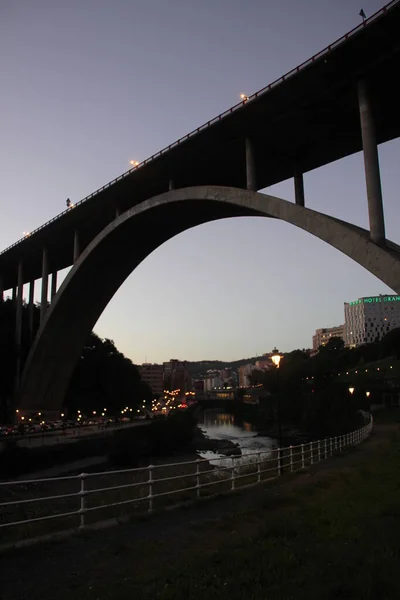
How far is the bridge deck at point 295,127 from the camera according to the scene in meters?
18.5

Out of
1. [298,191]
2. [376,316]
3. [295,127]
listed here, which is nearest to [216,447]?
[298,191]

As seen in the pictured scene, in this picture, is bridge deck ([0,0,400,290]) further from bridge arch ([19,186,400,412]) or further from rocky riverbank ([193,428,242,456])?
rocky riverbank ([193,428,242,456])

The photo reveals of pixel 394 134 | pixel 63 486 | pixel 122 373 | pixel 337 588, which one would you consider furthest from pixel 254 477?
pixel 122 373

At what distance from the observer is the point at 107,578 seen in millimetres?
5129

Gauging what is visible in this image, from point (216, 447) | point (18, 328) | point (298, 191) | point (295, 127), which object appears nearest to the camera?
point (295, 127)

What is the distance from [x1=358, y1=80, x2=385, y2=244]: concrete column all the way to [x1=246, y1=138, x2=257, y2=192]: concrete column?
5.69 metres

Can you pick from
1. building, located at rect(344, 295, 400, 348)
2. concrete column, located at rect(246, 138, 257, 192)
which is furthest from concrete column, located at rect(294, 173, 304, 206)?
building, located at rect(344, 295, 400, 348)

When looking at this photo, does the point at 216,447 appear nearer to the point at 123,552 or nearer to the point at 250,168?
the point at 250,168

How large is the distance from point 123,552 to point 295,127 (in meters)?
21.2

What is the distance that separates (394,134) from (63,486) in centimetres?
2682

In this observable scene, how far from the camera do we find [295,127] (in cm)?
2336

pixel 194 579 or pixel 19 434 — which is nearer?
pixel 194 579

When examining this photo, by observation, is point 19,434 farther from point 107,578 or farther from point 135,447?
point 107,578

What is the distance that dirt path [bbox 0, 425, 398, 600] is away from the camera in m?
4.90
